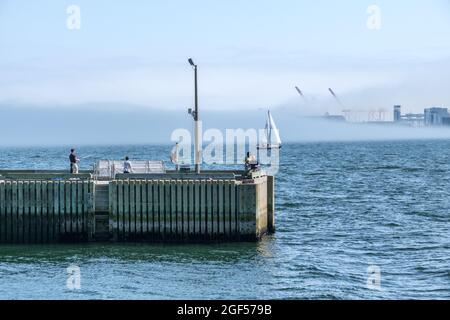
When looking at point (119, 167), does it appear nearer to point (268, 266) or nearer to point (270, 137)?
point (268, 266)

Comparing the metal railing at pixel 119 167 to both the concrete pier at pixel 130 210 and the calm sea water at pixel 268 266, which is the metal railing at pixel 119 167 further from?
the calm sea water at pixel 268 266

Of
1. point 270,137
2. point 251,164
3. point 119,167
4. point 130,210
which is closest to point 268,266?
point 130,210

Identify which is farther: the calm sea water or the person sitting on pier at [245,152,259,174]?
the person sitting on pier at [245,152,259,174]

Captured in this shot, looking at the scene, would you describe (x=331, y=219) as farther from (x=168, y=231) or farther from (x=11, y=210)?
(x=11, y=210)

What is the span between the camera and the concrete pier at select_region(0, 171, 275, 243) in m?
36.0

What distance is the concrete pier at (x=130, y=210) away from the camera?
3600 centimetres

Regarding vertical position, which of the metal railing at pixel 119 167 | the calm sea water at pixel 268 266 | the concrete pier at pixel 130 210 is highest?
the metal railing at pixel 119 167

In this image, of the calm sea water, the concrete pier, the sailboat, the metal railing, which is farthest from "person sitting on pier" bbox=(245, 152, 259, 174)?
the sailboat

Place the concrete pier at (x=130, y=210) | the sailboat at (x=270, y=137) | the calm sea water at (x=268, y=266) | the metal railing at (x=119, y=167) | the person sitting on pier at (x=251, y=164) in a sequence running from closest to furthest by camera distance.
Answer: the calm sea water at (x=268, y=266) → the concrete pier at (x=130, y=210) → the person sitting on pier at (x=251, y=164) → the metal railing at (x=119, y=167) → the sailboat at (x=270, y=137)

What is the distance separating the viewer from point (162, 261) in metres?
33.6

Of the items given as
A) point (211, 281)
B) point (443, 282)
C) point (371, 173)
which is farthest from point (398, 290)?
point (371, 173)

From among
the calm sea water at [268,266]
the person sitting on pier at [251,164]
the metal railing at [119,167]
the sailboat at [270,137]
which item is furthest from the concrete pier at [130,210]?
the sailboat at [270,137]

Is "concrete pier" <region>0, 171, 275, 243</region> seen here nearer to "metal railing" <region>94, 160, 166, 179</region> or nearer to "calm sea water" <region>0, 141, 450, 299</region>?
"calm sea water" <region>0, 141, 450, 299</region>
